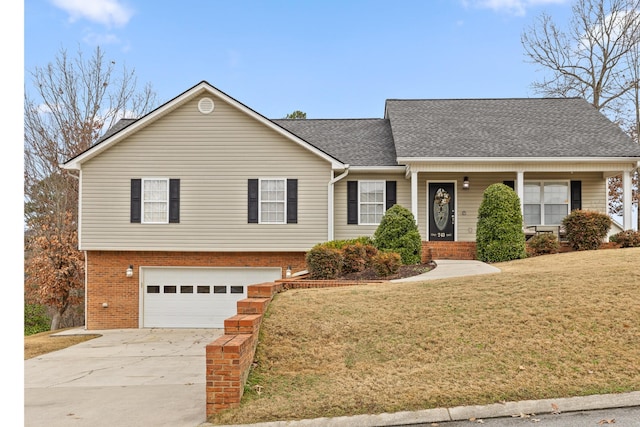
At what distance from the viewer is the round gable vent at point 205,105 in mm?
16344

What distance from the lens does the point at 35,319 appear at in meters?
28.0

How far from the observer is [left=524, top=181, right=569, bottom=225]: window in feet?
56.1

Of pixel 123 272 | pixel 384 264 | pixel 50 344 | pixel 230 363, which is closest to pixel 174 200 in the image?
pixel 123 272

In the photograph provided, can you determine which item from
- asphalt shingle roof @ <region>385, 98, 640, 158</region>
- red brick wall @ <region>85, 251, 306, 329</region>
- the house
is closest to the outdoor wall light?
the house

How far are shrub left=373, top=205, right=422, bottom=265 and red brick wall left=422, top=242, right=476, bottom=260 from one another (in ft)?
3.07

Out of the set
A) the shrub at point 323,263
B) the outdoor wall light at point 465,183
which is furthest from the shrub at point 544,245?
the shrub at point 323,263

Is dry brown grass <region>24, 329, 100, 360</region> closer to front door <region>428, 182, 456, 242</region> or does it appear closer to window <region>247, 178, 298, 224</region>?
window <region>247, 178, 298, 224</region>

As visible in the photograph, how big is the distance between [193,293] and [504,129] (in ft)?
39.1

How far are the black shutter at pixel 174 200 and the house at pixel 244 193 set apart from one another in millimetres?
45

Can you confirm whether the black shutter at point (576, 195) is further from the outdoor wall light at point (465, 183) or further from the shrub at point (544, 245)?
the outdoor wall light at point (465, 183)
